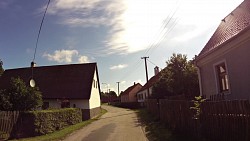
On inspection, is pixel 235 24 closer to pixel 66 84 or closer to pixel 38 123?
pixel 38 123

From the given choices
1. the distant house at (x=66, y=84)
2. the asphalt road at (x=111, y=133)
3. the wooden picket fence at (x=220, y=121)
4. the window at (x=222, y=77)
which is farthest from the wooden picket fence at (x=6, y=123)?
the distant house at (x=66, y=84)

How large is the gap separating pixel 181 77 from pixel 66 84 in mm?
14367

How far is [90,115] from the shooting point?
1165 inches

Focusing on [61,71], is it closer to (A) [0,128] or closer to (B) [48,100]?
(B) [48,100]

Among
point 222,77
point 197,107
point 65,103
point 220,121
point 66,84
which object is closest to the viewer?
point 220,121

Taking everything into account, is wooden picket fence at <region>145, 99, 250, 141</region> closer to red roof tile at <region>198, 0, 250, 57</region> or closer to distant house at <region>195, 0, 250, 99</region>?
distant house at <region>195, 0, 250, 99</region>

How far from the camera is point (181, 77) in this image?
87.8 feet

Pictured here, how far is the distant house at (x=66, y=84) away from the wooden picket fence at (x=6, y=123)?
1312 centimetres

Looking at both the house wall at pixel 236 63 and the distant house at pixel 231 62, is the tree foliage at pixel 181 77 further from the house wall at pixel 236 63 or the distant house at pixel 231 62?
the house wall at pixel 236 63

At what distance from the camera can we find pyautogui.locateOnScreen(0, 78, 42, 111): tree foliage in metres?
18.3

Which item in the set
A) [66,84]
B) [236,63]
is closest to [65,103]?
[66,84]

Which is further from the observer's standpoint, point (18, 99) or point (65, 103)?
point (65, 103)

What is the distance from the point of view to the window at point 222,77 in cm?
1420

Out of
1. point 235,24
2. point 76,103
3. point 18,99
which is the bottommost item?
point 76,103
